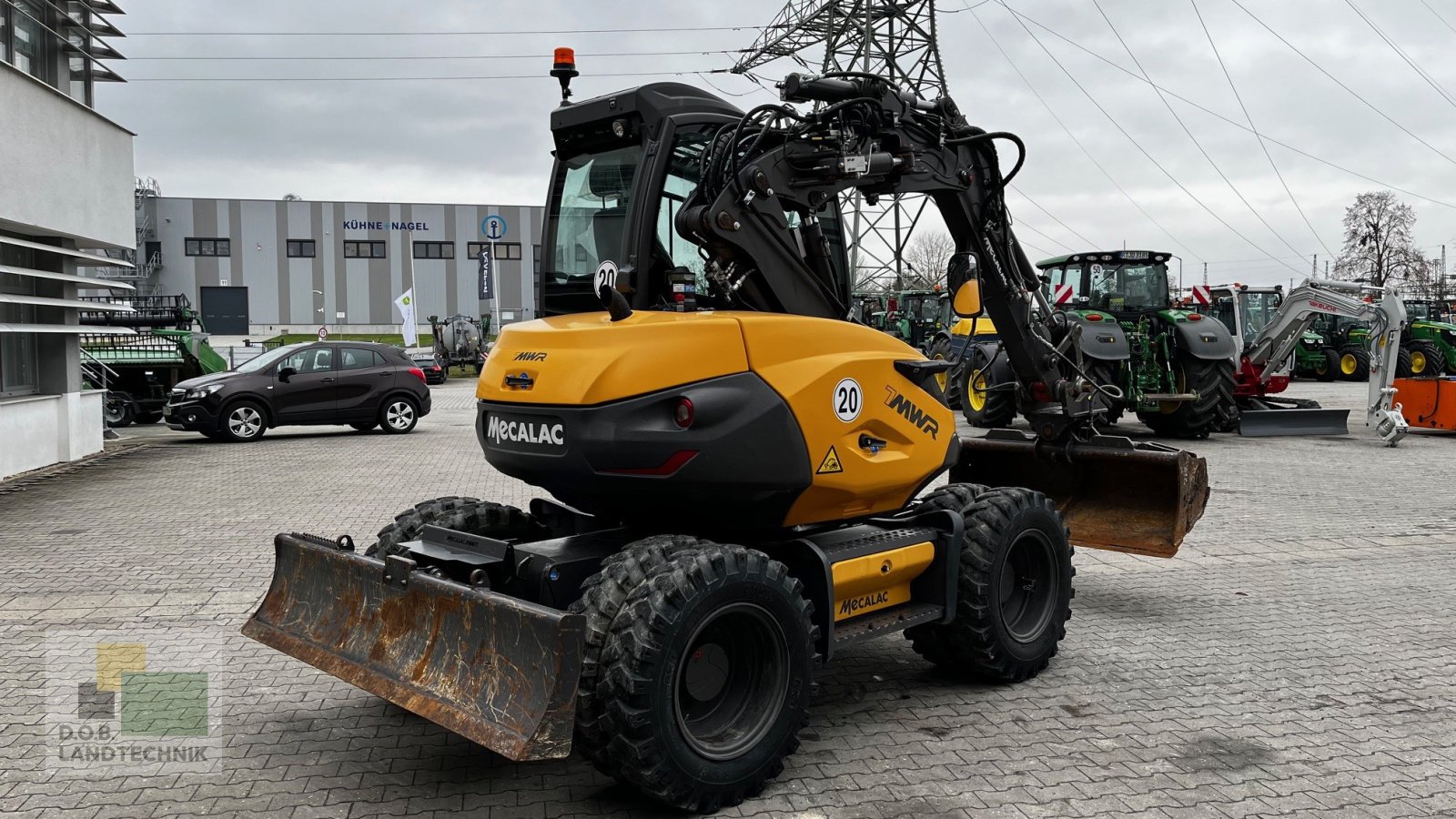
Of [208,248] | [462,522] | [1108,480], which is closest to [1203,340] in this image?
[1108,480]

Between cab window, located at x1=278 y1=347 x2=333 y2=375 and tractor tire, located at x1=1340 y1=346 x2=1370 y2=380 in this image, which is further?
tractor tire, located at x1=1340 y1=346 x2=1370 y2=380

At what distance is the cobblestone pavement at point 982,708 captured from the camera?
165 inches

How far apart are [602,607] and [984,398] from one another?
52.2ft

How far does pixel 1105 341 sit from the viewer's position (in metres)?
15.8

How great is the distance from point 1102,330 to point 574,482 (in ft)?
42.8

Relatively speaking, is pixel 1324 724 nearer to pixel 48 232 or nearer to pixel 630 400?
pixel 630 400

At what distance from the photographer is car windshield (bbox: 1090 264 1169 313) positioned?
18.0 m

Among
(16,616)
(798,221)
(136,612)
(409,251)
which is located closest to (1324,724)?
(798,221)

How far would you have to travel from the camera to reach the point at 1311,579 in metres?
7.95

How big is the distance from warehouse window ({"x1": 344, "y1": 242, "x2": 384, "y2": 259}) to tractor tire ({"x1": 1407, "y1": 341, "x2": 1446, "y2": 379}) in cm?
4942

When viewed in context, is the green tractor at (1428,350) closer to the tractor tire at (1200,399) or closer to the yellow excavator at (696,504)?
the tractor tire at (1200,399)

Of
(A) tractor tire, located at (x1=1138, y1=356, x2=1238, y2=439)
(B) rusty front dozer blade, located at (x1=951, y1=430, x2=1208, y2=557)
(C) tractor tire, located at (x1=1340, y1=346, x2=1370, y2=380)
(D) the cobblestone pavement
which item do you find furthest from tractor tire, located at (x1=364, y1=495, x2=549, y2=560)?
(C) tractor tire, located at (x1=1340, y1=346, x2=1370, y2=380)

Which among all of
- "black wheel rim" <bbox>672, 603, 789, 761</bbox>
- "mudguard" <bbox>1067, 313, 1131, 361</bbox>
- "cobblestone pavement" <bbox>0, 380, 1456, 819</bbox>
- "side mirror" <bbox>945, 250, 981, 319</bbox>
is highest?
"side mirror" <bbox>945, 250, 981, 319</bbox>

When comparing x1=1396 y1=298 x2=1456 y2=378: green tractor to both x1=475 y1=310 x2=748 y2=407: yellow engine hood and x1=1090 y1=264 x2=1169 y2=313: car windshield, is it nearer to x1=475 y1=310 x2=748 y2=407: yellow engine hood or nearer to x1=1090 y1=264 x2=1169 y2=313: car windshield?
x1=1090 y1=264 x2=1169 y2=313: car windshield
